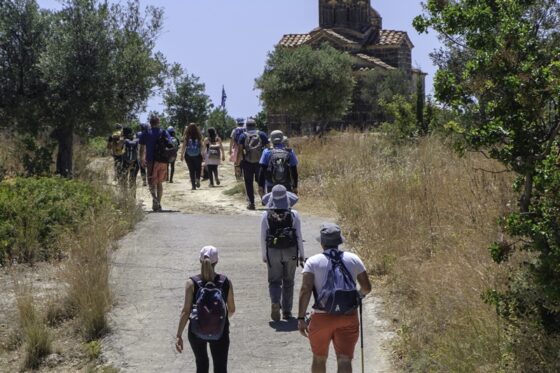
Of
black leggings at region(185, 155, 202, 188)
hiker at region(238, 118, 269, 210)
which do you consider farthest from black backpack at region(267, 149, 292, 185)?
black leggings at region(185, 155, 202, 188)

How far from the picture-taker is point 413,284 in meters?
10.4

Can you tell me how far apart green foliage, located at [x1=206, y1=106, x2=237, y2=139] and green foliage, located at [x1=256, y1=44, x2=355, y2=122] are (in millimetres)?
3880

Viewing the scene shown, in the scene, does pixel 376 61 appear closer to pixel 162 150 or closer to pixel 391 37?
pixel 391 37

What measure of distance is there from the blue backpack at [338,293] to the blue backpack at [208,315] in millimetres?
793

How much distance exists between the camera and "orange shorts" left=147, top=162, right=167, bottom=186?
16969 millimetres

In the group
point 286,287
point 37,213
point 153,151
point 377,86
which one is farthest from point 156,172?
point 377,86

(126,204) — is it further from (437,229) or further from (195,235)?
(437,229)

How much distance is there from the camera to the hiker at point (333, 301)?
729cm

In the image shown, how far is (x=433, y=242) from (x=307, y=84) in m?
35.5

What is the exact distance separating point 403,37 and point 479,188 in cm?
5189

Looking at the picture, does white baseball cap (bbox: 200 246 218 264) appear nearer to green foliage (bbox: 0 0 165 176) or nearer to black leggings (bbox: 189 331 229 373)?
black leggings (bbox: 189 331 229 373)

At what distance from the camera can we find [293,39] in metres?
60.9

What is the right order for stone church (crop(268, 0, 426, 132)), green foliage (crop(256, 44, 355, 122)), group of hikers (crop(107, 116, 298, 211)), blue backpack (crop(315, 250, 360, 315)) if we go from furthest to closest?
1. stone church (crop(268, 0, 426, 132))
2. green foliage (crop(256, 44, 355, 122))
3. group of hikers (crop(107, 116, 298, 211))
4. blue backpack (crop(315, 250, 360, 315))

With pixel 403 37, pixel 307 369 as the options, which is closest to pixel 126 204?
pixel 307 369
